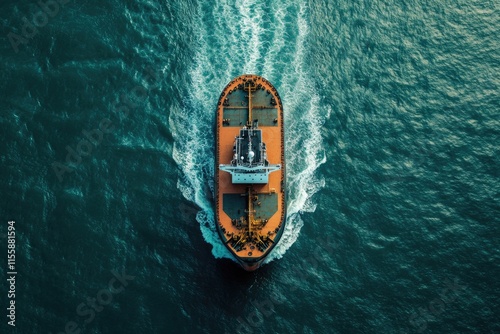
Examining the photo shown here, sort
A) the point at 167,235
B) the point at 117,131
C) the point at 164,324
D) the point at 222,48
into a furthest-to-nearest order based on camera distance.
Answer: the point at 222,48, the point at 117,131, the point at 167,235, the point at 164,324

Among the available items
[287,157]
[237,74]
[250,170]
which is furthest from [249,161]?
[237,74]

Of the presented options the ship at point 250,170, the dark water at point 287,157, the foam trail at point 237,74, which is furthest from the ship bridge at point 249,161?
the dark water at point 287,157

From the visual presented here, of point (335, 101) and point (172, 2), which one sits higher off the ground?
point (172, 2)

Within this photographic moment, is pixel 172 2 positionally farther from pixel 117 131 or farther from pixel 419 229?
pixel 419 229

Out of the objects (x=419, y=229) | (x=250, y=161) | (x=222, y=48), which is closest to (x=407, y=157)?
(x=419, y=229)

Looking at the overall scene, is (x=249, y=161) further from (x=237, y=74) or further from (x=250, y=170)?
(x=237, y=74)

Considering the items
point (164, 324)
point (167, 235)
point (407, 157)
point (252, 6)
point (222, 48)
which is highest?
point (252, 6)
